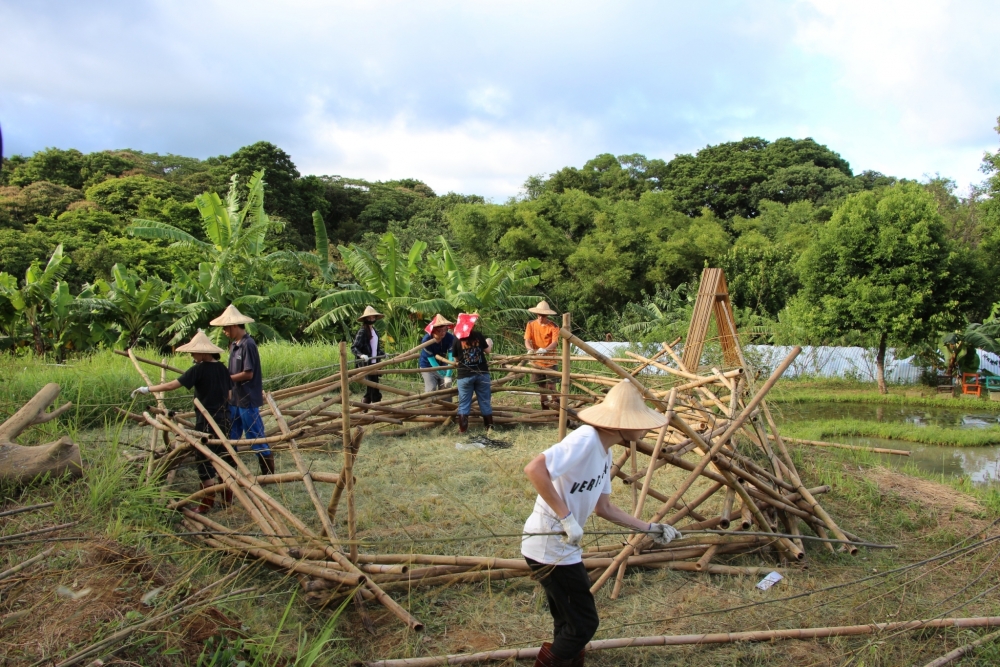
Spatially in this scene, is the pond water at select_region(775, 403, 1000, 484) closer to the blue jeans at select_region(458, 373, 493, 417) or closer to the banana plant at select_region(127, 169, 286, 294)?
the blue jeans at select_region(458, 373, 493, 417)

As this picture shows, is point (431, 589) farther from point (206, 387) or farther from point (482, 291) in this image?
point (482, 291)

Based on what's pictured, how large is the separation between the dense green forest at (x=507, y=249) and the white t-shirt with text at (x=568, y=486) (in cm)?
827

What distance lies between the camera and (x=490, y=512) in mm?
4742

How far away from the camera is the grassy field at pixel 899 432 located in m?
9.45

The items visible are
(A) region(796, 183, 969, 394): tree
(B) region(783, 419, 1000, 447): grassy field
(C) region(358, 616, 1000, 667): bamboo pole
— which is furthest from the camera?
(A) region(796, 183, 969, 394): tree

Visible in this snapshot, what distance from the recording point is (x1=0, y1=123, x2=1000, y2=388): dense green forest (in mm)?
11461

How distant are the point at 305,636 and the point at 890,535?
436 centimetres

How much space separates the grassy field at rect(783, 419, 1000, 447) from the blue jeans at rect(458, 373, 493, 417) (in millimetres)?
4754

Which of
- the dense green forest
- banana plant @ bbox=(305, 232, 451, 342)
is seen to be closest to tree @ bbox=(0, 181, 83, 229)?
the dense green forest

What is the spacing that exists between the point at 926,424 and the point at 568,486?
10.6m

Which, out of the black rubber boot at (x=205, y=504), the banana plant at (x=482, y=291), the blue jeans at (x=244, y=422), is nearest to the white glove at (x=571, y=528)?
the black rubber boot at (x=205, y=504)

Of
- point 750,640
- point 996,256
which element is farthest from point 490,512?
point 996,256

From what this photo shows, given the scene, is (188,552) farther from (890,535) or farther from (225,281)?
(225,281)

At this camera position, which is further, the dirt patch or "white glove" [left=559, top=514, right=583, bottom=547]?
the dirt patch
